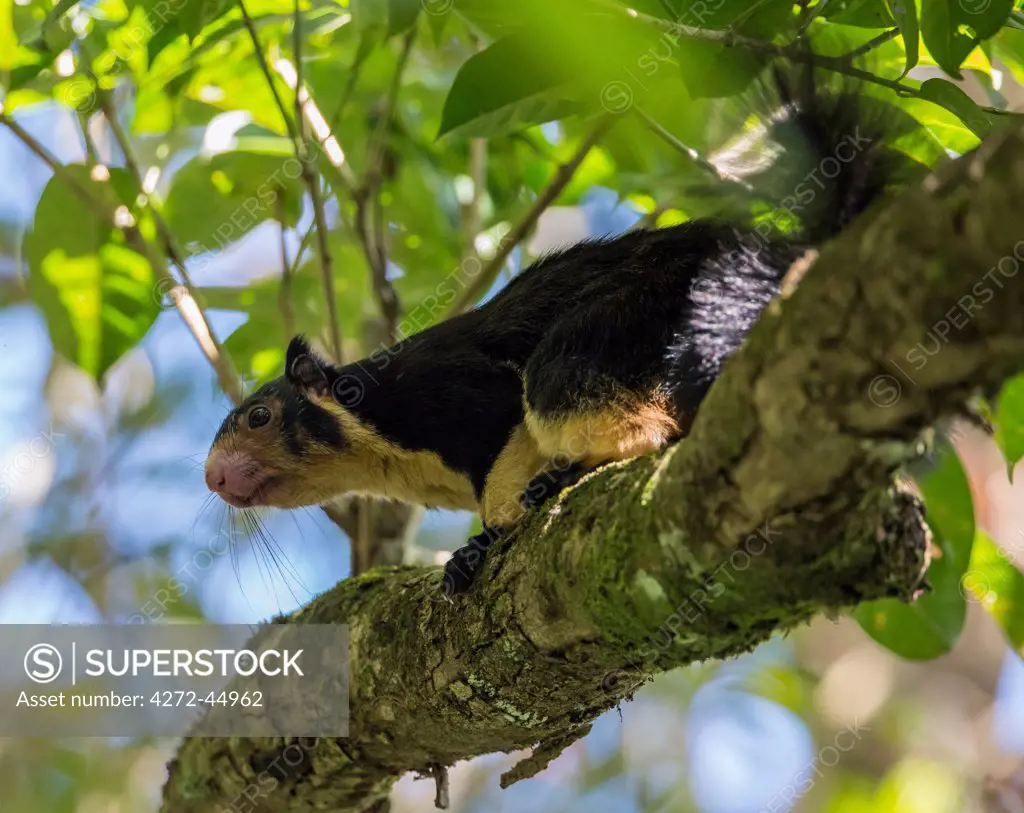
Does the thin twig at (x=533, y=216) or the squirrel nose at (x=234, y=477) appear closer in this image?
the thin twig at (x=533, y=216)

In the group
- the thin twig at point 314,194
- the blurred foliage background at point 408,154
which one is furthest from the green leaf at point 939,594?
the thin twig at point 314,194

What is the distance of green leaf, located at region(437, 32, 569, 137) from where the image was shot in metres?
2.68

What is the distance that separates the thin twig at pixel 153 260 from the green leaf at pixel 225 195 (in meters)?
0.38

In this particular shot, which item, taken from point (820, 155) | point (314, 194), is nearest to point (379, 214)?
point (314, 194)

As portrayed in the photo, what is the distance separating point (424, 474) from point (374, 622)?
2.55 ft

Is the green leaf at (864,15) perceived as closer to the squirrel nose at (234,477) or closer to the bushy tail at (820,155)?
the bushy tail at (820,155)

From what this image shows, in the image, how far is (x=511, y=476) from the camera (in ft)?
10.4

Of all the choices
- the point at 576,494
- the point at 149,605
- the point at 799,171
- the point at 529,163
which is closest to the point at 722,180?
the point at 799,171

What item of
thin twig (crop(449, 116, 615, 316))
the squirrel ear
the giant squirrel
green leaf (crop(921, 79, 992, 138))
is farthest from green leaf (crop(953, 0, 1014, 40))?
the squirrel ear

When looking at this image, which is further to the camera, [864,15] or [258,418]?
[258,418]

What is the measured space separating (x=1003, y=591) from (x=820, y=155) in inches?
63.9

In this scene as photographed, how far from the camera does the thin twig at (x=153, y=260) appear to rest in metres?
3.42

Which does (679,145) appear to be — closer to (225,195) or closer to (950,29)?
(950,29)

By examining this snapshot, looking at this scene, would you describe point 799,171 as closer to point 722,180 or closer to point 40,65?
point 722,180
